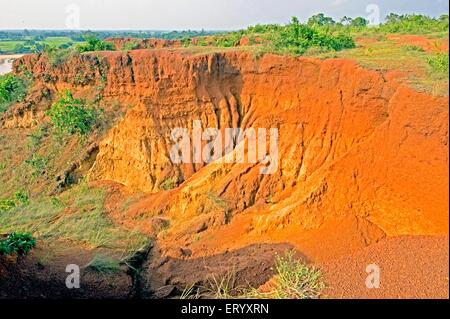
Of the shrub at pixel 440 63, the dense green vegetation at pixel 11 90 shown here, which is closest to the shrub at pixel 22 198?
the dense green vegetation at pixel 11 90

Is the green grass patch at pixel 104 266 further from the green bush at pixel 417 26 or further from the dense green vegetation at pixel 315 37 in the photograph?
the green bush at pixel 417 26

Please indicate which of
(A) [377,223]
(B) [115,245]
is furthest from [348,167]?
(B) [115,245]

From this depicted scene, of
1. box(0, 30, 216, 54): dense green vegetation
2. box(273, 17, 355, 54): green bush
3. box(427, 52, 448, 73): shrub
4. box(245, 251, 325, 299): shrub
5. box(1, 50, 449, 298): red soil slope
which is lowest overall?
box(245, 251, 325, 299): shrub

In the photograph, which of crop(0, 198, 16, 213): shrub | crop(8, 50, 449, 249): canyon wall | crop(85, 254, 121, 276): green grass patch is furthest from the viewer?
crop(0, 198, 16, 213): shrub

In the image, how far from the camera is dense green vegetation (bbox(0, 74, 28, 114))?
72.8 feet

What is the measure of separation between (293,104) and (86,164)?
28.6 ft

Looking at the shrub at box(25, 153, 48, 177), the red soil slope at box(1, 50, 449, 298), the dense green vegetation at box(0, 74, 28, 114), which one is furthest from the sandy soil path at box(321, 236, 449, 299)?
the dense green vegetation at box(0, 74, 28, 114)

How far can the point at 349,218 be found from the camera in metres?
10.4

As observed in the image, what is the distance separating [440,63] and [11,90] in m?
18.2

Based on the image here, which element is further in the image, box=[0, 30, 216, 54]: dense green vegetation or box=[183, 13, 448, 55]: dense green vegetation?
box=[0, 30, 216, 54]: dense green vegetation

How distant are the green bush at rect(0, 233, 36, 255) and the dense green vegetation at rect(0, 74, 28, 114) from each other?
38.4ft

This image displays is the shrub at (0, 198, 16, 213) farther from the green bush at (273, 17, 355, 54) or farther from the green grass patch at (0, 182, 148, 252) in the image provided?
the green bush at (273, 17, 355, 54)

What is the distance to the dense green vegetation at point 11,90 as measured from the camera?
2219 cm

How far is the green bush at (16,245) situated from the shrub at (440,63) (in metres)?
10.3
